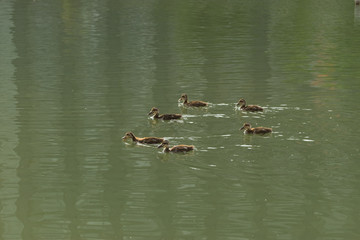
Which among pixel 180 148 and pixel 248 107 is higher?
pixel 180 148

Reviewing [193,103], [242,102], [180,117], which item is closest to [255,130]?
[180,117]

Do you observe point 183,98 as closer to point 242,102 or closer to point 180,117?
point 242,102

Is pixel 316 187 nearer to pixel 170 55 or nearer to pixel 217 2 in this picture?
pixel 170 55

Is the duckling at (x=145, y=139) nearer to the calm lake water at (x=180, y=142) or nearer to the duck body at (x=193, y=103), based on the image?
the calm lake water at (x=180, y=142)

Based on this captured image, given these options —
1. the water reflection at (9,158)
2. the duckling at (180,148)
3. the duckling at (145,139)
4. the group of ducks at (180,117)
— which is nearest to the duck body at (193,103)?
the group of ducks at (180,117)

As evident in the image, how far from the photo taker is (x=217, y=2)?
77000 millimetres

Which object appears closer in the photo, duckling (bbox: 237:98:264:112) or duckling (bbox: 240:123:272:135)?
duckling (bbox: 240:123:272:135)

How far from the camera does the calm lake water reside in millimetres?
16812

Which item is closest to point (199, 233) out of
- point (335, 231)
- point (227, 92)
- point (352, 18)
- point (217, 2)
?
point (335, 231)

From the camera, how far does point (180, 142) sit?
22078 millimetres

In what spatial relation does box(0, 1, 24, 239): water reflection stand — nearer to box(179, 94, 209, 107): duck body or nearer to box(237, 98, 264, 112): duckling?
box(179, 94, 209, 107): duck body

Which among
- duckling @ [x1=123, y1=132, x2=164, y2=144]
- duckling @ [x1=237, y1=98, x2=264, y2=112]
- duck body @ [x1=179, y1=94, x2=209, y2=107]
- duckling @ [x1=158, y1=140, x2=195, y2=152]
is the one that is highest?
duckling @ [x1=158, y1=140, x2=195, y2=152]

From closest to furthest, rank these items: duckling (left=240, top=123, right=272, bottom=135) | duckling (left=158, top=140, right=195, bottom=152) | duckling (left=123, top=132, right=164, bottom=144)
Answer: duckling (left=158, top=140, right=195, bottom=152) < duckling (left=123, top=132, right=164, bottom=144) < duckling (left=240, top=123, right=272, bottom=135)

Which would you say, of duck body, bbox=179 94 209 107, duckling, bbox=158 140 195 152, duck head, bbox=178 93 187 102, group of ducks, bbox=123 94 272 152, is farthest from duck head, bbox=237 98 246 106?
duckling, bbox=158 140 195 152
